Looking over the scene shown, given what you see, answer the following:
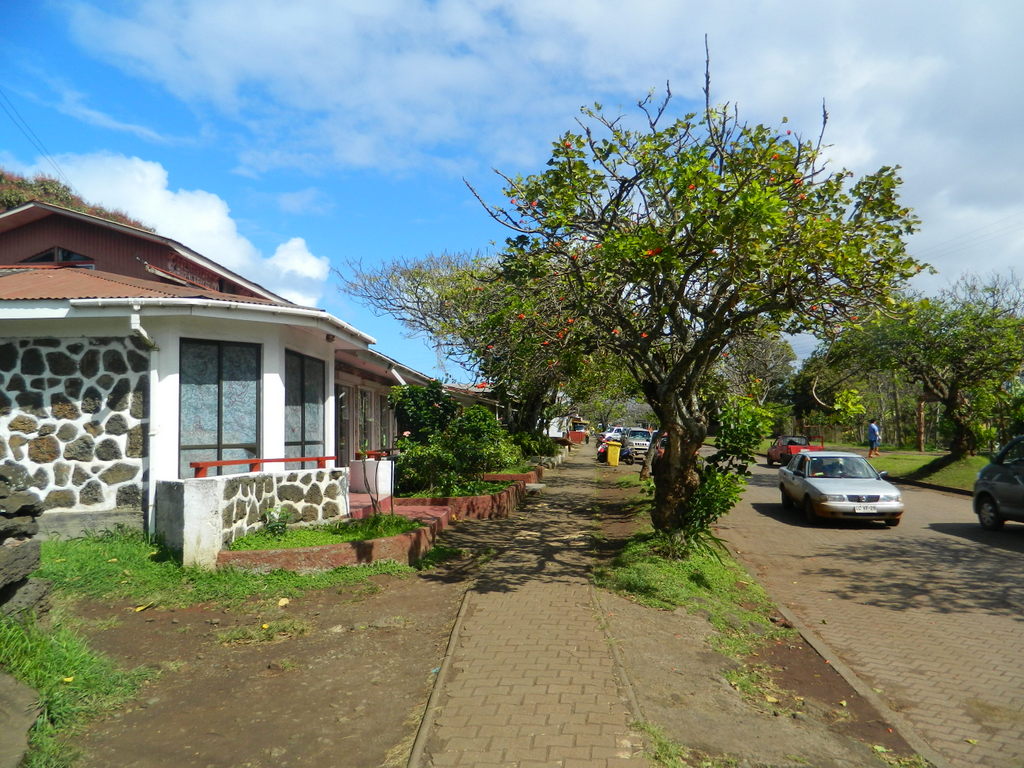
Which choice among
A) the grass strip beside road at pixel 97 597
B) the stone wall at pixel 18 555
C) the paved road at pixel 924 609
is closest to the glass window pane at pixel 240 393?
the grass strip beside road at pixel 97 597

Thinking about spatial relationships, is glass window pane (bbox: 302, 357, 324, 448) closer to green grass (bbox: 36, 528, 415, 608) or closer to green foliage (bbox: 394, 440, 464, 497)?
green foliage (bbox: 394, 440, 464, 497)

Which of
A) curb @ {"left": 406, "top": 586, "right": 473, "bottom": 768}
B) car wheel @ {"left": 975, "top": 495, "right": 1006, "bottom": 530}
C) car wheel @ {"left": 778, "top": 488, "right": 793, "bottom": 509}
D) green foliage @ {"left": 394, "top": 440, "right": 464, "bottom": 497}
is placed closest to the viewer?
curb @ {"left": 406, "top": 586, "right": 473, "bottom": 768}

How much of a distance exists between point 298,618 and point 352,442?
372 inches

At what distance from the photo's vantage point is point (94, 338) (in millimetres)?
8742

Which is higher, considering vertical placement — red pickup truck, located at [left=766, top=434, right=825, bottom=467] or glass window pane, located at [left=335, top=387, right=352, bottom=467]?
glass window pane, located at [left=335, top=387, right=352, bottom=467]

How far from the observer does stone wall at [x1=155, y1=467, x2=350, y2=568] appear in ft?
25.5

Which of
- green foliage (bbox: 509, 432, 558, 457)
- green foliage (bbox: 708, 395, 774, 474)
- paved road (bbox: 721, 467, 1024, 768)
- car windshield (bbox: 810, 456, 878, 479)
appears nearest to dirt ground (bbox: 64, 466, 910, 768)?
paved road (bbox: 721, 467, 1024, 768)

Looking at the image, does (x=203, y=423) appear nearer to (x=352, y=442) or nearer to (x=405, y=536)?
(x=405, y=536)

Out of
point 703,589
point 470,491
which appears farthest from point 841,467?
point 703,589

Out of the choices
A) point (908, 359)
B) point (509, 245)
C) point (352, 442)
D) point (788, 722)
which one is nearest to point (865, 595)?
point (788, 722)

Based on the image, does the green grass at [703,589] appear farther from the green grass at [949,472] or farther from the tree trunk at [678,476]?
the green grass at [949,472]

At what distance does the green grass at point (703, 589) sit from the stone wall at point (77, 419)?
573 cm

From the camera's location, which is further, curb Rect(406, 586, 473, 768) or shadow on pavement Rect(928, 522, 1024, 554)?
shadow on pavement Rect(928, 522, 1024, 554)

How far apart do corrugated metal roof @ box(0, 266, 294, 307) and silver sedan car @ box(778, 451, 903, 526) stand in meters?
10.4
